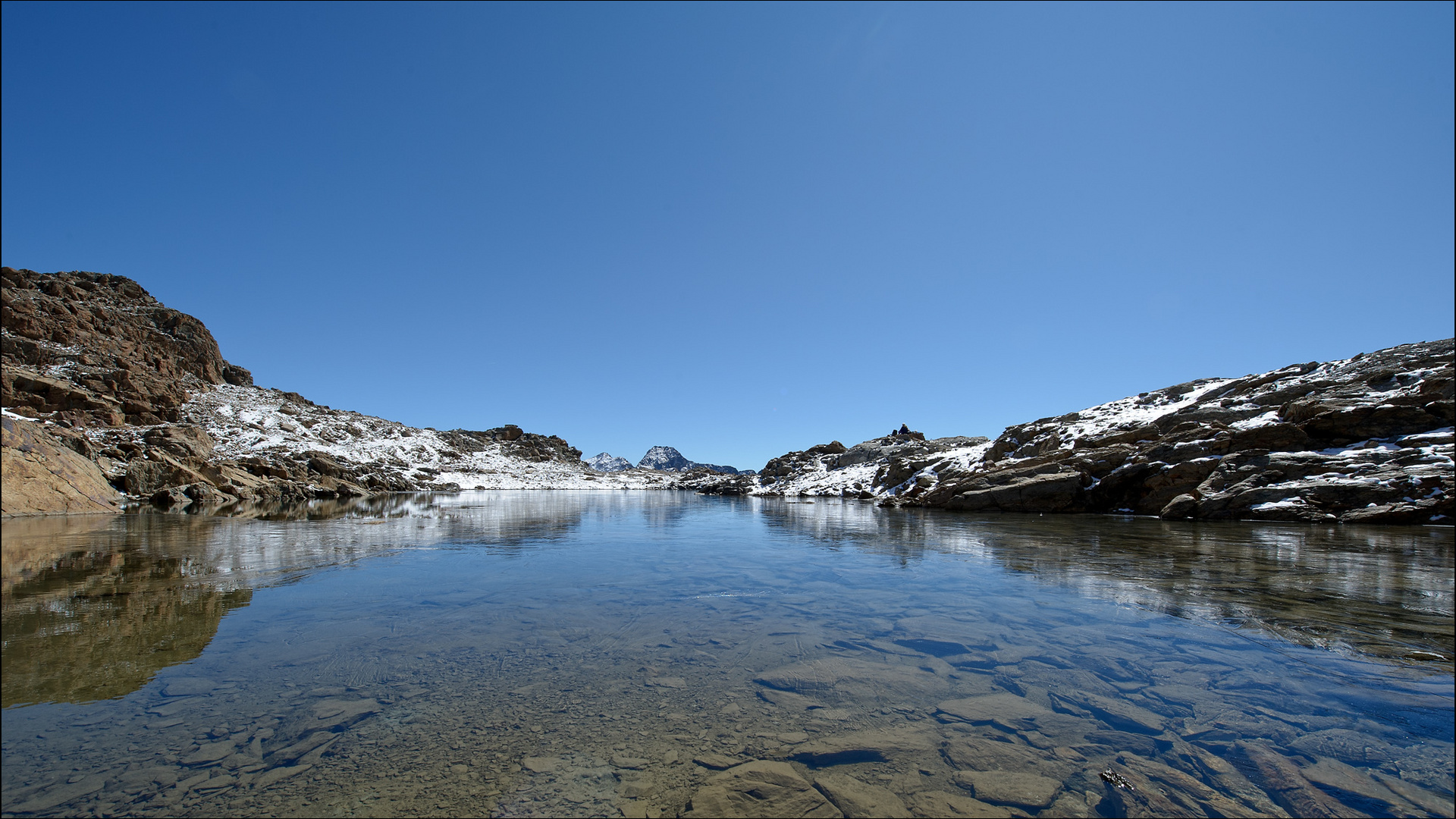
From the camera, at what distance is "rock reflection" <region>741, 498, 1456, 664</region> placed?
8852mm

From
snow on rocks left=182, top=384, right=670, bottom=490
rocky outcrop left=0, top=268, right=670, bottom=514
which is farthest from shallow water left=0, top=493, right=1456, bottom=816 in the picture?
snow on rocks left=182, top=384, right=670, bottom=490

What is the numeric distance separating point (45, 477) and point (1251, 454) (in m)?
63.8

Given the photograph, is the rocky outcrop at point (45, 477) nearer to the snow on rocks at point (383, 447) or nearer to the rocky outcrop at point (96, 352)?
the rocky outcrop at point (96, 352)

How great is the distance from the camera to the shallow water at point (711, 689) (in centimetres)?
430

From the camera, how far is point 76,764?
4.43 m

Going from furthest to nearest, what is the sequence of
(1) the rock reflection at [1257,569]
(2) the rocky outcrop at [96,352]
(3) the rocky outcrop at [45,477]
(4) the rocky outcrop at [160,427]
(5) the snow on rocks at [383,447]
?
(5) the snow on rocks at [383,447] < (2) the rocky outcrop at [96,352] < (4) the rocky outcrop at [160,427] < (3) the rocky outcrop at [45,477] < (1) the rock reflection at [1257,569]

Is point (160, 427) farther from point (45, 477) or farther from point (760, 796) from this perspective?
point (760, 796)

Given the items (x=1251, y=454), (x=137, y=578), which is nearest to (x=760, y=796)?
(x=137, y=578)

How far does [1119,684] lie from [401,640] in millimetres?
10171

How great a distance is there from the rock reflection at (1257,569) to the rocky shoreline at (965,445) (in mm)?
5689

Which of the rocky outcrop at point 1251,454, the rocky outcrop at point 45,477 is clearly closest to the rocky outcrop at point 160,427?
the rocky outcrop at point 45,477

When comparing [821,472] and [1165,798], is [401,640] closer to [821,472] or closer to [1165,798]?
[1165,798]

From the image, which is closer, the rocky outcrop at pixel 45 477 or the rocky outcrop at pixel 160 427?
the rocky outcrop at pixel 45 477

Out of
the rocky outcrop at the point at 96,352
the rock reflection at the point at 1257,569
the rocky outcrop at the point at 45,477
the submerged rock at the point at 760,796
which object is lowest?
the rock reflection at the point at 1257,569
